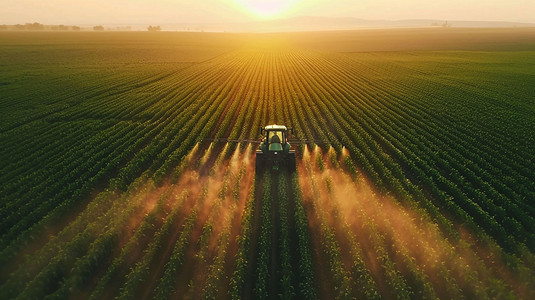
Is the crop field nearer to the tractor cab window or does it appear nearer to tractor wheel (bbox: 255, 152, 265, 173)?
tractor wheel (bbox: 255, 152, 265, 173)

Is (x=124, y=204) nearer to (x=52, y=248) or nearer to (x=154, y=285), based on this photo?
(x=52, y=248)

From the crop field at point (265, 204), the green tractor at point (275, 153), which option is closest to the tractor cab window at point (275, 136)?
the green tractor at point (275, 153)

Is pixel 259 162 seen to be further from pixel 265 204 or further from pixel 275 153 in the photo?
pixel 265 204

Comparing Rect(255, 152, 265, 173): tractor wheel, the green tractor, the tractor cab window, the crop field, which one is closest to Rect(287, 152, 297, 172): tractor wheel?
the green tractor

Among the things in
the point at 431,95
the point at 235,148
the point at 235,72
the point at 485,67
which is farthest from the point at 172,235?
the point at 485,67

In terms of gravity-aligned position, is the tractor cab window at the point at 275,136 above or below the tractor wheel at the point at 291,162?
above

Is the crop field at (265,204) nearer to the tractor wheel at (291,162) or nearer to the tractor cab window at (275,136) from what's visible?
the tractor wheel at (291,162)
